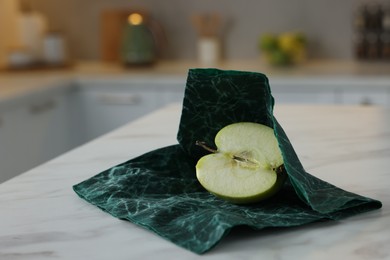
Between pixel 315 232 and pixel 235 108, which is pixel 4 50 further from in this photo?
pixel 315 232

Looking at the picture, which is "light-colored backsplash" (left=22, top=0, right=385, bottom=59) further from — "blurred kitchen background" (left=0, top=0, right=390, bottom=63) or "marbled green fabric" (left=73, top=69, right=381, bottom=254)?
"marbled green fabric" (left=73, top=69, right=381, bottom=254)

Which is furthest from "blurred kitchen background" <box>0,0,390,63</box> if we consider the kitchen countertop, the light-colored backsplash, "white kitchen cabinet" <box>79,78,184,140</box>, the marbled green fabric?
the marbled green fabric

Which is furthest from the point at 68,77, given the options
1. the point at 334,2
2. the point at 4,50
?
the point at 334,2

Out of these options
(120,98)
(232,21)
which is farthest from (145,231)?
(232,21)

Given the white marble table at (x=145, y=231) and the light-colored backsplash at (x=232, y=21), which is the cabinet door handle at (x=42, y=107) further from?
the white marble table at (x=145, y=231)

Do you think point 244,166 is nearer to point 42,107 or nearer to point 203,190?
point 203,190

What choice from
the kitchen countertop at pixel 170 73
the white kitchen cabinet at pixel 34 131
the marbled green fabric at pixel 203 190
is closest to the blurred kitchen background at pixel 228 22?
the kitchen countertop at pixel 170 73
